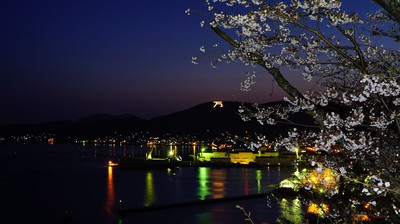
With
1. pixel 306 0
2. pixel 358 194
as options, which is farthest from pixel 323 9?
pixel 358 194

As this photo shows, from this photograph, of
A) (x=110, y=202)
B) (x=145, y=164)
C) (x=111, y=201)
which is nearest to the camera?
(x=110, y=202)

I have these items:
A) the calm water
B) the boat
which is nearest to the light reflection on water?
the calm water

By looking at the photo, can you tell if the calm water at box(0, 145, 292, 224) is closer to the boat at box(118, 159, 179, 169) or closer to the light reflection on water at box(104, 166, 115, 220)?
the light reflection on water at box(104, 166, 115, 220)

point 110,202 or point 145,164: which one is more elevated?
point 145,164

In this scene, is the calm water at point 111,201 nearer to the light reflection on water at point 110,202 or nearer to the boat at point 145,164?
the light reflection on water at point 110,202

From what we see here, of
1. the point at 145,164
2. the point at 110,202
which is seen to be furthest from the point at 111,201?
the point at 145,164

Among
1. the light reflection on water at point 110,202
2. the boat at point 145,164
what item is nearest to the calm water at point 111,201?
the light reflection on water at point 110,202

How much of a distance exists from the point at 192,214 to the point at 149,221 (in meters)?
3.14

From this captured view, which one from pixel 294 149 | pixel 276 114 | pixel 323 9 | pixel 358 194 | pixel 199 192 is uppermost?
pixel 323 9

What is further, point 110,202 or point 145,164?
point 145,164

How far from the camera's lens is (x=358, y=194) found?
5.03 metres

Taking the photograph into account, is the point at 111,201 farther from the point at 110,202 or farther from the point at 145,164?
the point at 145,164

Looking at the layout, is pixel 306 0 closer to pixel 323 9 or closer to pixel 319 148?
pixel 323 9

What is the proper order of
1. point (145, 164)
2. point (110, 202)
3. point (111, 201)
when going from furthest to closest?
point (145, 164), point (111, 201), point (110, 202)
